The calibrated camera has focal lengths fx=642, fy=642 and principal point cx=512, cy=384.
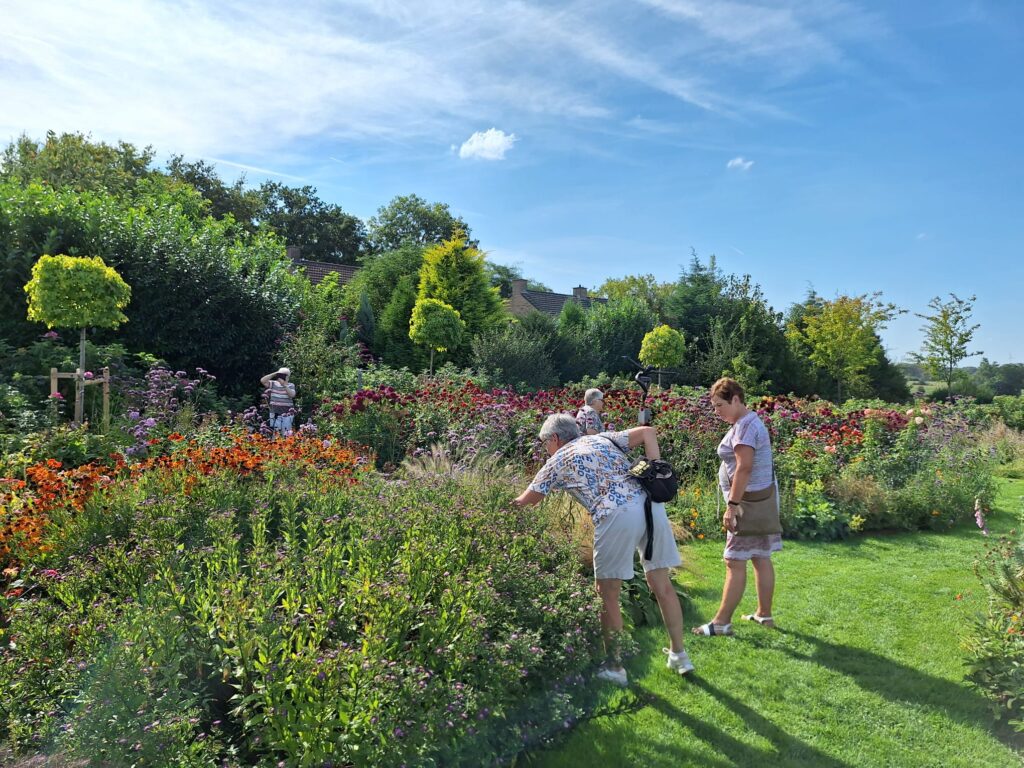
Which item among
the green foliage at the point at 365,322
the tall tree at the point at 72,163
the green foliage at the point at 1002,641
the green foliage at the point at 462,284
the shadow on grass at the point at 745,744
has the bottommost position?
the shadow on grass at the point at 745,744

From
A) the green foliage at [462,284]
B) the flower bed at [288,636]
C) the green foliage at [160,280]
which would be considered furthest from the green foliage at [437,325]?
the flower bed at [288,636]

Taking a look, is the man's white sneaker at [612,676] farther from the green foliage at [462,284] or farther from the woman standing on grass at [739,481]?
the green foliage at [462,284]

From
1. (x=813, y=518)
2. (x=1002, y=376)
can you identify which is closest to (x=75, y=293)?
(x=813, y=518)

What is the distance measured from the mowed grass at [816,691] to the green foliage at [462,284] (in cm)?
1555

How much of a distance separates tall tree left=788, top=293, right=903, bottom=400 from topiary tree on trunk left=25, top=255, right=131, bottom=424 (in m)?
23.1

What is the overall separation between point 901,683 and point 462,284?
1781 centimetres

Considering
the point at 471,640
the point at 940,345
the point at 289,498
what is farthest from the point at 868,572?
the point at 940,345

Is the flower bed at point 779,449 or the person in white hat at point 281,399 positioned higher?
the person in white hat at point 281,399

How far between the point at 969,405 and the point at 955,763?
1555cm

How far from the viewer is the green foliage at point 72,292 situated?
315 inches

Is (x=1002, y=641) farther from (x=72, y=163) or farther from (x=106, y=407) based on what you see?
(x=72, y=163)

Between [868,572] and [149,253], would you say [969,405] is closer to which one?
[868,572]

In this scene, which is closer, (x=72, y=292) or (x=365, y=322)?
(x=72, y=292)

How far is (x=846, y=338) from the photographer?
23.7 m
